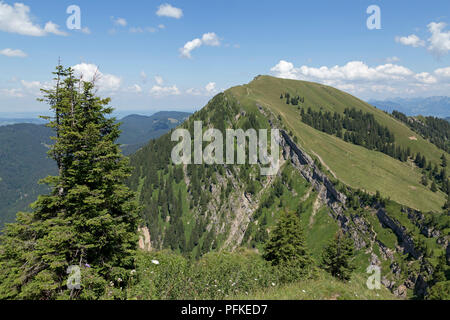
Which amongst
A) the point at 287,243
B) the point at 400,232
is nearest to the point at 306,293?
the point at 287,243

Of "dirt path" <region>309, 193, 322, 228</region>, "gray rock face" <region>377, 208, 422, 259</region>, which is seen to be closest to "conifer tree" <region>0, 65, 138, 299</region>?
"gray rock face" <region>377, 208, 422, 259</region>

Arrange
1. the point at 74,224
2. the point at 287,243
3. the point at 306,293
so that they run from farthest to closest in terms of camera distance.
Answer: the point at 287,243, the point at 74,224, the point at 306,293

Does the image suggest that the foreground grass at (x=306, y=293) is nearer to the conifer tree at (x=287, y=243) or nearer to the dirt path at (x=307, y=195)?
A: the conifer tree at (x=287, y=243)

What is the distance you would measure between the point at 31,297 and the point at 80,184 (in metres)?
7.28

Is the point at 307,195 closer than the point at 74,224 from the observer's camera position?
No

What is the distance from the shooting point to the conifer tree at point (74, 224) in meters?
14.9

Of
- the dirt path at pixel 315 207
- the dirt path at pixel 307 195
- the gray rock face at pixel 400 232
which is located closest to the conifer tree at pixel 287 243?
the gray rock face at pixel 400 232

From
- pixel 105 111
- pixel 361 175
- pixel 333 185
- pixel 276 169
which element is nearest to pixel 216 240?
pixel 276 169

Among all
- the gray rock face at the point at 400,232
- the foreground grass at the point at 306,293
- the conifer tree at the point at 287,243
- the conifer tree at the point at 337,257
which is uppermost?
the foreground grass at the point at 306,293

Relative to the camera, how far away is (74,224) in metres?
16.1

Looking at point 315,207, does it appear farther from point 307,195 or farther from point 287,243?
point 287,243

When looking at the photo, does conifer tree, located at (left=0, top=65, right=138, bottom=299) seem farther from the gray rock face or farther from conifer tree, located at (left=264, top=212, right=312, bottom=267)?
the gray rock face
